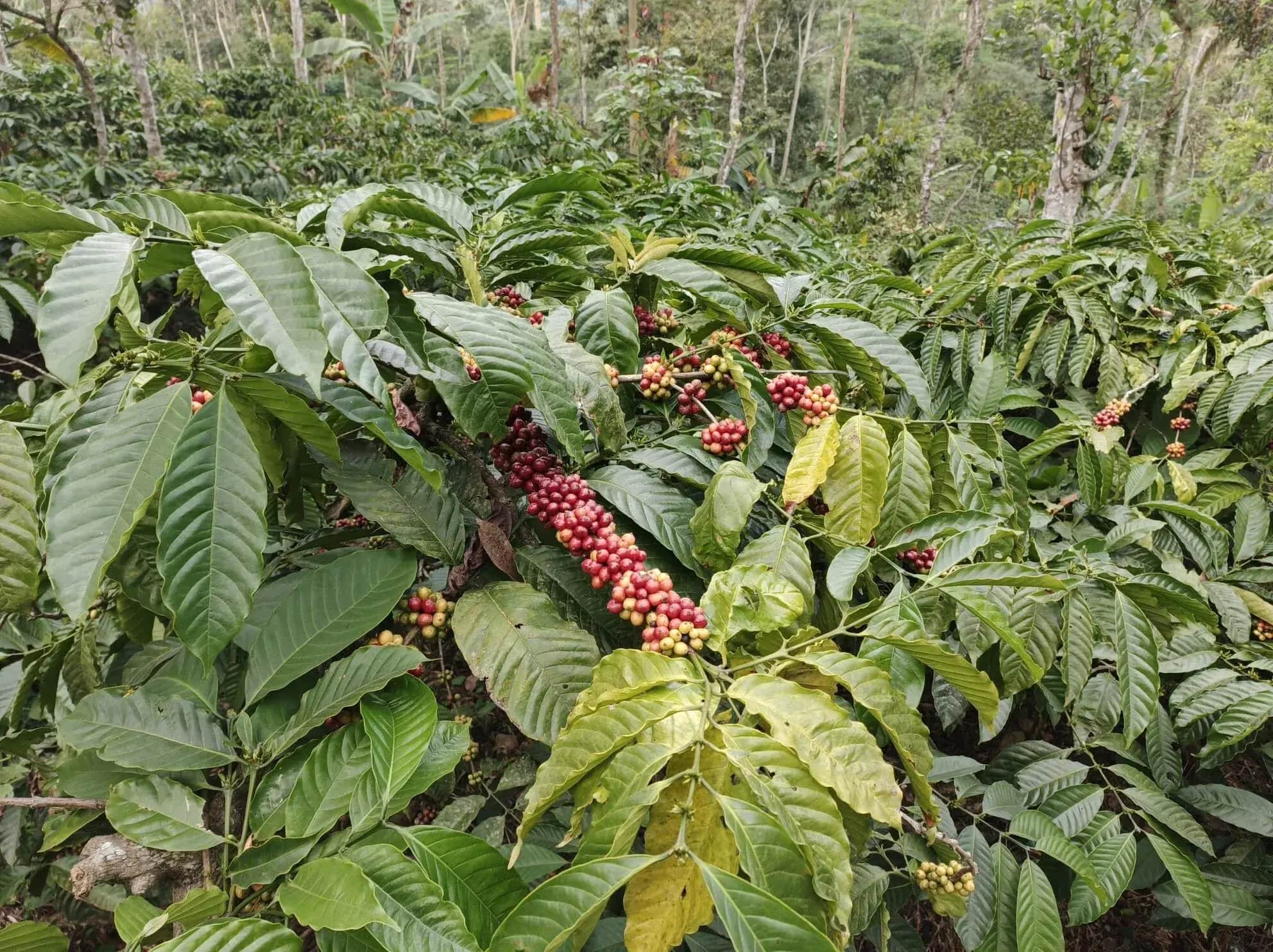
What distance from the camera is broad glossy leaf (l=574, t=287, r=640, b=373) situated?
1.05 meters

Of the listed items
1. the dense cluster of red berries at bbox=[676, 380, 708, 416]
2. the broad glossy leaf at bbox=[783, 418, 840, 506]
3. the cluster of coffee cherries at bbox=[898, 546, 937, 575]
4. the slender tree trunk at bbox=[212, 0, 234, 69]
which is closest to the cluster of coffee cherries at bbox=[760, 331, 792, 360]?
the dense cluster of red berries at bbox=[676, 380, 708, 416]

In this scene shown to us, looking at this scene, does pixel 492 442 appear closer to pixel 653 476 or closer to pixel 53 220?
pixel 653 476

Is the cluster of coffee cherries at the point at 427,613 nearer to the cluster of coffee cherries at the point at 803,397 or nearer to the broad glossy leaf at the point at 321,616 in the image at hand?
the broad glossy leaf at the point at 321,616

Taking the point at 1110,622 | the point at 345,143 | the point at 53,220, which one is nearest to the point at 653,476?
the point at 53,220

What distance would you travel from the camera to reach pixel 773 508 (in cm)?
106

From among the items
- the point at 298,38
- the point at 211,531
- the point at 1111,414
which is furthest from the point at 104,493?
the point at 298,38

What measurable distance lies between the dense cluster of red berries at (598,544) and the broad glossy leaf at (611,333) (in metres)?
0.17

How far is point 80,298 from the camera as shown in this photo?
0.58 meters

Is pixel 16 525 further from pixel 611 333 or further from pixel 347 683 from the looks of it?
pixel 611 333

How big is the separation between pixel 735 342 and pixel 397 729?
0.75m

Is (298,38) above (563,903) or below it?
above

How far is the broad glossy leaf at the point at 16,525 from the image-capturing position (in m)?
0.66

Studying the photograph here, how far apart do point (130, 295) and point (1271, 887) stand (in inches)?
91.9

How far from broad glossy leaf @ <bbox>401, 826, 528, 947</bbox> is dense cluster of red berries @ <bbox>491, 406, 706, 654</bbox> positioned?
0.26 metres
